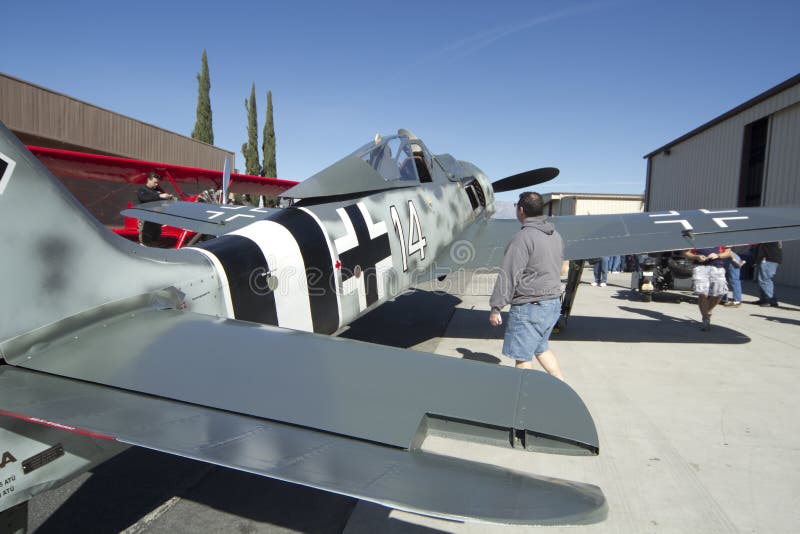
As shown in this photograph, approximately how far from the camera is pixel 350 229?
3955 millimetres

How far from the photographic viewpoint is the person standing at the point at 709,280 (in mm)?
6836

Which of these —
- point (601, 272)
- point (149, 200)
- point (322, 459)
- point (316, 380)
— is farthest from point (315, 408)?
point (601, 272)

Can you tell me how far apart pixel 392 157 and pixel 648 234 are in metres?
3.66

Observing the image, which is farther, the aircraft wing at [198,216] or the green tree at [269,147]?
the green tree at [269,147]

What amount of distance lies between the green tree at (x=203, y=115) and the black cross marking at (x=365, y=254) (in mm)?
38227

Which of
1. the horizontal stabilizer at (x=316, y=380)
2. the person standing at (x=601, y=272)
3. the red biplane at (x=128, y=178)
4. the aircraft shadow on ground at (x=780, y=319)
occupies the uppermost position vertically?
the red biplane at (x=128, y=178)

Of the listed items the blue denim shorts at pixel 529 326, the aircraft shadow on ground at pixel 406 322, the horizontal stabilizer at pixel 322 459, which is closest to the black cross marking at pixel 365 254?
the blue denim shorts at pixel 529 326

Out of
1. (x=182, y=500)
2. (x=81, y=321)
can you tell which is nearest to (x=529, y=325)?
(x=182, y=500)

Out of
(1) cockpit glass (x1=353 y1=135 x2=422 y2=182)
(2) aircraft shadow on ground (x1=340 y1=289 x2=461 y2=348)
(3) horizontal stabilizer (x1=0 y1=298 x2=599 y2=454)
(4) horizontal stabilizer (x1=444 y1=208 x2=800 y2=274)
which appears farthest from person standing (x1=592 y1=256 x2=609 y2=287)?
(3) horizontal stabilizer (x1=0 y1=298 x2=599 y2=454)

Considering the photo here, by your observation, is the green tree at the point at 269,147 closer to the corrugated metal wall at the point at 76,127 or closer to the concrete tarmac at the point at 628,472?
the corrugated metal wall at the point at 76,127

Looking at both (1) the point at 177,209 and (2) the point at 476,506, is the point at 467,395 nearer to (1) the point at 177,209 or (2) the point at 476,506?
(2) the point at 476,506

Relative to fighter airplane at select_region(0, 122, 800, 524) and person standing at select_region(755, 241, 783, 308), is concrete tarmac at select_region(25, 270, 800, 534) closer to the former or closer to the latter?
fighter airplane at select_region(0, 122, 800, 524)

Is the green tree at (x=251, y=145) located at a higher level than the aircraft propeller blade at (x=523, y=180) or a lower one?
higher

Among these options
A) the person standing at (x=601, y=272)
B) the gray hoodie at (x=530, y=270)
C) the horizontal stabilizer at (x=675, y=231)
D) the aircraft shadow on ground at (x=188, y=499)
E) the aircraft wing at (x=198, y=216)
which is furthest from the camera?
the person standing at (x=601, y=272)
